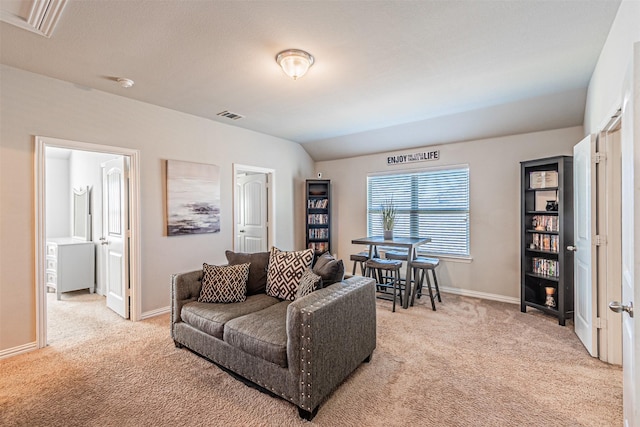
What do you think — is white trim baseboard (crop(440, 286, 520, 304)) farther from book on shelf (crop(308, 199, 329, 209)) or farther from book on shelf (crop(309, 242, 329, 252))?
book on shelf (crop(308, 199, 329, 209))

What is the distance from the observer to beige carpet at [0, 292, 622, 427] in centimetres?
189

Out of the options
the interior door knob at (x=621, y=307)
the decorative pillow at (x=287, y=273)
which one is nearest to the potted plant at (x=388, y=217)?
the decorative pillow at (x=287, y=273)

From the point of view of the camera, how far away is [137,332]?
126 inches

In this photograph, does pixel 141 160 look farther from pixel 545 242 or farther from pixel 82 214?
pixel 545 242

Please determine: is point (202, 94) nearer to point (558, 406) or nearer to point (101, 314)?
point (101, 314)

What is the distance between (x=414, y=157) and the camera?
16.3 ft

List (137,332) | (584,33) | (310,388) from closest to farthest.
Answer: (310,388) < (584,33) < (137,332)

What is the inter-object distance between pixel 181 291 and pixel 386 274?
10.4ft

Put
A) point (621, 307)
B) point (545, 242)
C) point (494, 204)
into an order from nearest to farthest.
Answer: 1. point (621, 307)
2. point (545, 242)
3. point (494, 204)

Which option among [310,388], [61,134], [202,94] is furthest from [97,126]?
[310,388]

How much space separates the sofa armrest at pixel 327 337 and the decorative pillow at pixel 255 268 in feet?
3.14

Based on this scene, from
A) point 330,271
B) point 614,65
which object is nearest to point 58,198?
point 330,271

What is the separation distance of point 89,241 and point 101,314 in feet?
5.25

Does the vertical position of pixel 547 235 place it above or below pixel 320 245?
above
